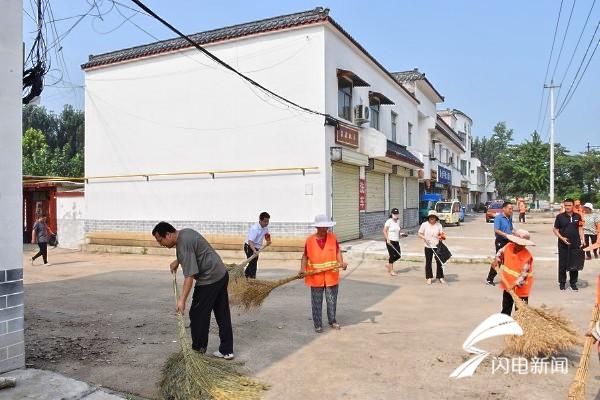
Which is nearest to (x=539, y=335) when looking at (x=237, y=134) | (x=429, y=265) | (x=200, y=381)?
(x=200, y=381)

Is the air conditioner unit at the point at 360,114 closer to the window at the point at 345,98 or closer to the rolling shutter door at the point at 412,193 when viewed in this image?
the window at the point at 345,98

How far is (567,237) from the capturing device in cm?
884

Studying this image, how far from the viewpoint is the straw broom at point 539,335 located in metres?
4.80

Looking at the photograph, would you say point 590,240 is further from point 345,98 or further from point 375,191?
point 345,98

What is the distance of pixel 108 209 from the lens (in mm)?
18156

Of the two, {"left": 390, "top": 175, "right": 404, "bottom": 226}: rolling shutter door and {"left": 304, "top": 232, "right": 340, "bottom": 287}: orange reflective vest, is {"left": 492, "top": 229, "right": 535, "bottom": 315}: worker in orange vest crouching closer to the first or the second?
{"left": 304, "top": 232, "right": 340, "bottom": 287}: orange reflective vest

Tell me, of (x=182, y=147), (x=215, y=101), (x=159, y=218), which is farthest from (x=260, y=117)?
(x=159, y=218)

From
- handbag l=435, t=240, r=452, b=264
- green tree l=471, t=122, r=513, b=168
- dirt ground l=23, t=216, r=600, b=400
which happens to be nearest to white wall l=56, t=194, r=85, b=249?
dirt ground l=23, t=216, r=600, b=400

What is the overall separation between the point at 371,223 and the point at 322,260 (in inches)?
519

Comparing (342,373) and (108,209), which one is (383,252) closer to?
(342,373)

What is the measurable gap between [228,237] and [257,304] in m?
9.25

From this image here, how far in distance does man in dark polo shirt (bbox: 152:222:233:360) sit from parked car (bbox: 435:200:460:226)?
24596mm

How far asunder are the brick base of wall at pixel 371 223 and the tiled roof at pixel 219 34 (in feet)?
24.2

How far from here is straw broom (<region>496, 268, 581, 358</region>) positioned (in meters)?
4.80
